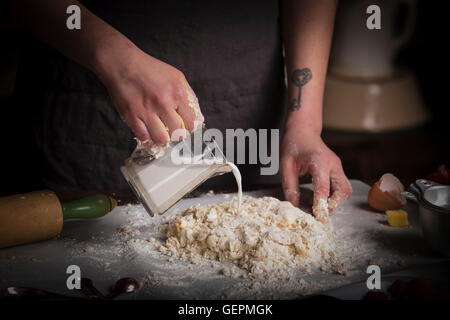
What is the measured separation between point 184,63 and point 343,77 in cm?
51

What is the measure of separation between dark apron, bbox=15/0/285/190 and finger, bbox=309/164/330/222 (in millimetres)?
221

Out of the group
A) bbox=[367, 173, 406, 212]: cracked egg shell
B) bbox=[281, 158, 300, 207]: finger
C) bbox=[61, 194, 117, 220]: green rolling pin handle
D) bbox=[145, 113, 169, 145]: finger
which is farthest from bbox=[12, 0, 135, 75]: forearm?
bbox=[367, 173, 406, 212]: cracked egg shell

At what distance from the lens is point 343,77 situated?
1.25 metres

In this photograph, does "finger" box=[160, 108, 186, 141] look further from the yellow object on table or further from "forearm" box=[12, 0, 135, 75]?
the yellow object on table

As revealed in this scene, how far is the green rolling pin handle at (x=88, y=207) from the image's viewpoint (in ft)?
2.49

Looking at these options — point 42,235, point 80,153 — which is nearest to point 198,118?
point 42,235

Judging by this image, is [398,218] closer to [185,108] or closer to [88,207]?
[185,108]

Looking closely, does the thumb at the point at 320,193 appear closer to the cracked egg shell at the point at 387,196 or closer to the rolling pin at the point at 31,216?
the cracked egg shell at the point at 387,196

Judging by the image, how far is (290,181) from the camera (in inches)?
35.5

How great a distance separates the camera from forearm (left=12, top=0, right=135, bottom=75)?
2.29 ft

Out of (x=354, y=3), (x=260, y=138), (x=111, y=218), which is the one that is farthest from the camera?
(x=354, y=3)

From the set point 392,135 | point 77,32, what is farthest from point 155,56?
point 392,135
